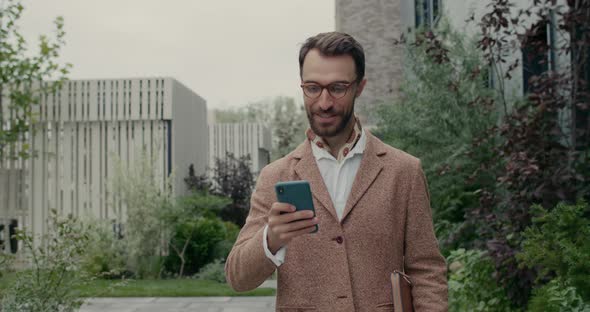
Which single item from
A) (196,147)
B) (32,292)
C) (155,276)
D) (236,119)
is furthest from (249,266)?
(236,119)

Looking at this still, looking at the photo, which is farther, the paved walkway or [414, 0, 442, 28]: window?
[414, 0, 442, 28]: window

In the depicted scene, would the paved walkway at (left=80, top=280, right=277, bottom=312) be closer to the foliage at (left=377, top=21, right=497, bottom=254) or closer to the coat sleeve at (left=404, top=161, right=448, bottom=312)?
the foliage at (left=377, top=21, right=497, bottom=254)

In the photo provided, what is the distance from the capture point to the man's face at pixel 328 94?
6.79ft

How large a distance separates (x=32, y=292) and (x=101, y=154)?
9.53 meters

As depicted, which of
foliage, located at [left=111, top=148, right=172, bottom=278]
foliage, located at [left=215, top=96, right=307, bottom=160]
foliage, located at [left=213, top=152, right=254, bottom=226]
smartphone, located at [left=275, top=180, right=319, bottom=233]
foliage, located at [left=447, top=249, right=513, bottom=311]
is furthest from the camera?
foliage, located at [left=215, top=96, right=307, bottom=160]

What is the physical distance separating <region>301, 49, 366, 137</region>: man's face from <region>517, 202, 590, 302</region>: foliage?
1.82m

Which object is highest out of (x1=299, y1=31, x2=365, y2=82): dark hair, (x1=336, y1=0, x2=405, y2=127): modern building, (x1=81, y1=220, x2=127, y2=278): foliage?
(x1=336, y1=0, x2=405, y2=127): modern building

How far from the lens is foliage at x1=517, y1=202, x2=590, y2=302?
11.1 ft

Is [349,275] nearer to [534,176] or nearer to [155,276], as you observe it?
[534,176]

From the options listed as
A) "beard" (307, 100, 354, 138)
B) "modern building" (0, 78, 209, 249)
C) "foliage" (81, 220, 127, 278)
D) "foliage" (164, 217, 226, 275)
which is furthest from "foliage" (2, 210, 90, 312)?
"modern building" (0, 78, 209, 249)

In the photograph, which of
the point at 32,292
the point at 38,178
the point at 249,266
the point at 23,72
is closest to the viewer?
the point at 249,266

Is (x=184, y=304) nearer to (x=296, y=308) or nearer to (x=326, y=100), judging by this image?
(x=296, y=308)

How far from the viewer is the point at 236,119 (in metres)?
44.6

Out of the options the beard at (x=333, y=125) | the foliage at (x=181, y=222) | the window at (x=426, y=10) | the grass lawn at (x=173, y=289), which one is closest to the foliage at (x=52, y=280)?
the beard at (x=333, y=125)
